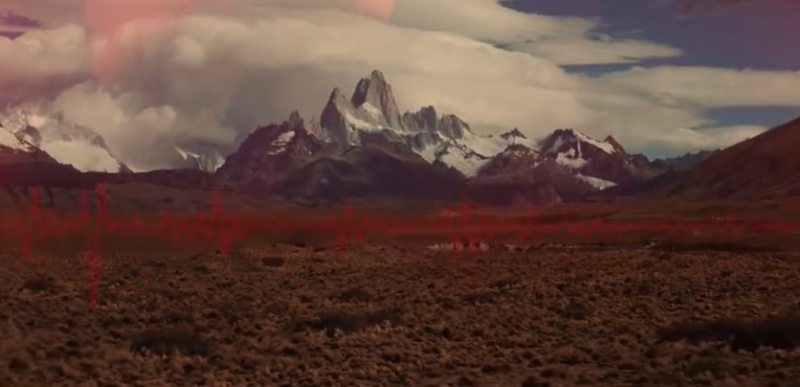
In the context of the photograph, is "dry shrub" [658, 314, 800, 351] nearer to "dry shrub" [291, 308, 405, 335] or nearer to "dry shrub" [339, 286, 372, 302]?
"dry shrub" [291, 308, 405, 335]

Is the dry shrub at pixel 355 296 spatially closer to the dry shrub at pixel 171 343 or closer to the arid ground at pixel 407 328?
the arid ground at pixel 407 328

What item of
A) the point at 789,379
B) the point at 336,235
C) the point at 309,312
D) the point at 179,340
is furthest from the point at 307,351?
the point at 336,235

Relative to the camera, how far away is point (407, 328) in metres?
36.2

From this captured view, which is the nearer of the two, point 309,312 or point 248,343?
point 248,343

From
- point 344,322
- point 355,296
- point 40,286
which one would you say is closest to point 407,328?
point 344,322

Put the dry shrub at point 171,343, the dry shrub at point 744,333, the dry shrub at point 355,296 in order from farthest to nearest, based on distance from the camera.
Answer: the dry shrub at point 355,296 → the dry shrub at point 744,333 → the dry shrub at point 171,343

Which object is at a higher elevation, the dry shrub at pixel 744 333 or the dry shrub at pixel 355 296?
the dry shrub at pixel 744 333

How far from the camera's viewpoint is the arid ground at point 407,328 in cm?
2608

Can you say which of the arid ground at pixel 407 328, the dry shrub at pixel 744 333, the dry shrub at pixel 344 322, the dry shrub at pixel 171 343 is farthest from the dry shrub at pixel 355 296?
the dry shrub at pixel 744 333

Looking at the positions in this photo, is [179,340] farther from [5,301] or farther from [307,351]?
[5,301]

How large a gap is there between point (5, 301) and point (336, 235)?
12076 centimetres

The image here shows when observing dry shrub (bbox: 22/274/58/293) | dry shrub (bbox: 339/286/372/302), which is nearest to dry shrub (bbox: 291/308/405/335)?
dry shrub (bbox: 339/286/372/302)

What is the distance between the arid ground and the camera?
2608 cm

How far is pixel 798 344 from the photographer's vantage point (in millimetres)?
29312
